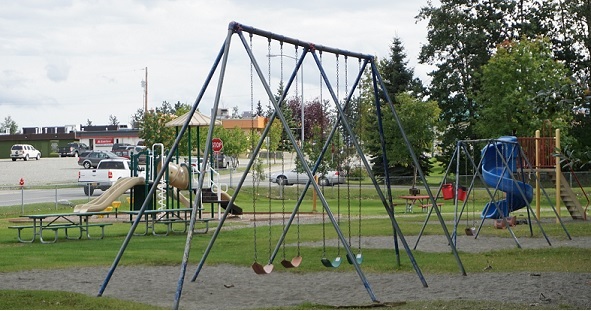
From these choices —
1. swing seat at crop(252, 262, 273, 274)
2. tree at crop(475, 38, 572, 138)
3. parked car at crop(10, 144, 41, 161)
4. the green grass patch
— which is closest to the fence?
the green grass patch

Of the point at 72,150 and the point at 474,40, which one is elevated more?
the point at 474,40

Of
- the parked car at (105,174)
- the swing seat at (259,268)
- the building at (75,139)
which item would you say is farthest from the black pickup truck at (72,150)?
the swing seat at (259,268)

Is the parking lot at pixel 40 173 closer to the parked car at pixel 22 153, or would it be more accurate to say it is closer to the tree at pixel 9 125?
the parked car at pixel 22 153

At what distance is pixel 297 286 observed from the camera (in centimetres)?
1332

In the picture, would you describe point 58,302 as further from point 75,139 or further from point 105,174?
point 75,139

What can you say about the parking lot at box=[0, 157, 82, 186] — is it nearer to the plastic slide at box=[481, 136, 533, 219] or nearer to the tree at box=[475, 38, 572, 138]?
the tree at box=[475, 38, 572, 138]

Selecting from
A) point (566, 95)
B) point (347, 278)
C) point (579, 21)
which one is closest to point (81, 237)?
point (347, 278)

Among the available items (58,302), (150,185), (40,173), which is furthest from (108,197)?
(40,173)

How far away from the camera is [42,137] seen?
118688mm

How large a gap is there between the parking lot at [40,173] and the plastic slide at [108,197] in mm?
30256

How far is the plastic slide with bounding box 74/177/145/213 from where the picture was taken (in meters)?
25.6

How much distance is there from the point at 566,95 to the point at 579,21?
53593mm

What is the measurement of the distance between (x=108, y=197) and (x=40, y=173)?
44.3 metres

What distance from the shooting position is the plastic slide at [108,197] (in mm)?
25578
